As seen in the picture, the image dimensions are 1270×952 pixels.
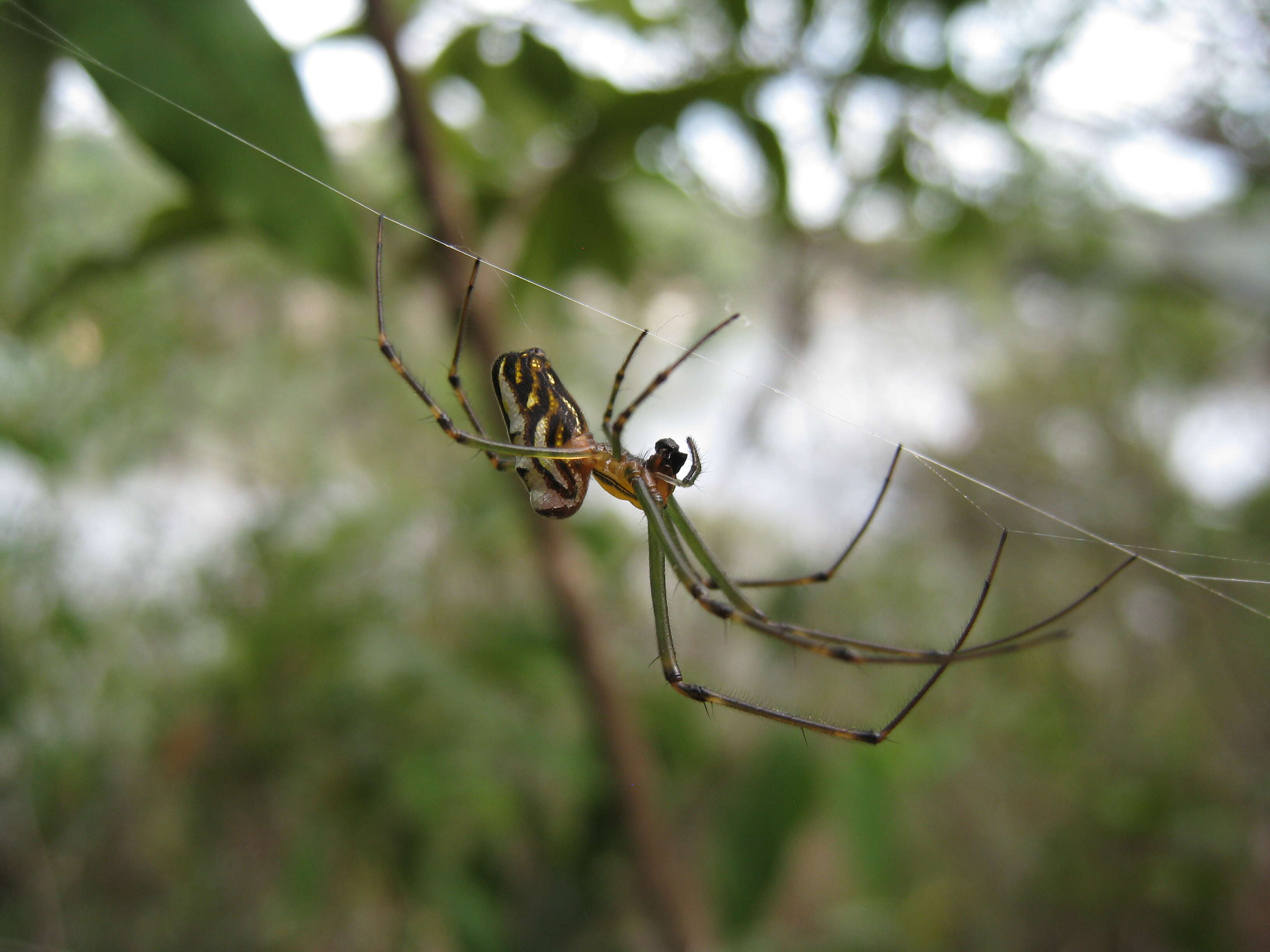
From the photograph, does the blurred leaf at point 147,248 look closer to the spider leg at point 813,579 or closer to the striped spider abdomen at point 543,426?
the striped spider abdomen at point 543,426

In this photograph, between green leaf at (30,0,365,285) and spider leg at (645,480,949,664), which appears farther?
spider leg at (645,480,949,664)

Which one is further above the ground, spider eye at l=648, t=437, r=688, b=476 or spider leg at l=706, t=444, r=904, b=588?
spider eye at l=648, t=437, r=688, b=476

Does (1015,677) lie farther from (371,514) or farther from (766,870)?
(371,514)

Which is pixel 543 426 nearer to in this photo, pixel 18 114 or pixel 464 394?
pixel 464 394

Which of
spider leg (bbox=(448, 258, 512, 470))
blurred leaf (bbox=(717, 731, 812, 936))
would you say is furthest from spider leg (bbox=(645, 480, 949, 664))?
blurred leaf (bbox=(717, 731, 812, 936))

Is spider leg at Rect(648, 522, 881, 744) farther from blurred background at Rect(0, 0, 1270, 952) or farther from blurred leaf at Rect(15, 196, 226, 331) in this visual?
blurred leaf at Rect(15, 196, 226, 331)

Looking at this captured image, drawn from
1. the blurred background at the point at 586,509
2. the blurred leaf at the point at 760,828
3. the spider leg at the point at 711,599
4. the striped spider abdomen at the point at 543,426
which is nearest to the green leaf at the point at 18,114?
the blurred background at the point at 586,509
